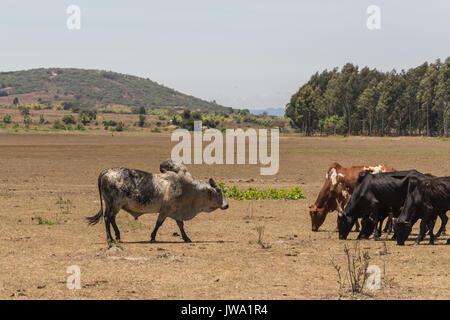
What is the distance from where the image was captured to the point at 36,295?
9711mm

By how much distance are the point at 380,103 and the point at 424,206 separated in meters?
100

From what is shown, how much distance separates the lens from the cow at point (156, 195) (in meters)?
14.8

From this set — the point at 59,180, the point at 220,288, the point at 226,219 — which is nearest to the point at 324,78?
the point at 59,180

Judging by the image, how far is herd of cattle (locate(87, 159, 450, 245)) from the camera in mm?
14852

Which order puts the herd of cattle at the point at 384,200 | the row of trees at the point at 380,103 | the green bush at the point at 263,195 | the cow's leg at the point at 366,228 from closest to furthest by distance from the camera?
the herd of cattle at the point at 384,200 < the cow's leg at the point at 366,228 < the green bush at the point at 263,195 < the row of trees at the point at 380,103

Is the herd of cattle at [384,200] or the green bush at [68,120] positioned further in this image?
the green bush at [68,120]

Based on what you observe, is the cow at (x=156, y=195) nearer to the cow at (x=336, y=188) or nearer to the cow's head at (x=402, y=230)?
the cow at (x=336, y=188)

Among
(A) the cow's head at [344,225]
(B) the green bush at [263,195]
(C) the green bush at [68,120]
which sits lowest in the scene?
(B) the green bush at [263,195]

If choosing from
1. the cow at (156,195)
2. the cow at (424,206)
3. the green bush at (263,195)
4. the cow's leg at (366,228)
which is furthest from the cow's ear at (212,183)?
the green bush at (263,195)

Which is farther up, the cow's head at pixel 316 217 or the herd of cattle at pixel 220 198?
the herd of cattle at pixel 220 198

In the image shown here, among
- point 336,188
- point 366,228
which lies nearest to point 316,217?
point 336,188

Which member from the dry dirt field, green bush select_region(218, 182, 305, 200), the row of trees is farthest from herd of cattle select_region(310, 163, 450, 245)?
the row of trees

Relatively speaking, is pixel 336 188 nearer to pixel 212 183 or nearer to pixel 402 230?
pixel 402 230
